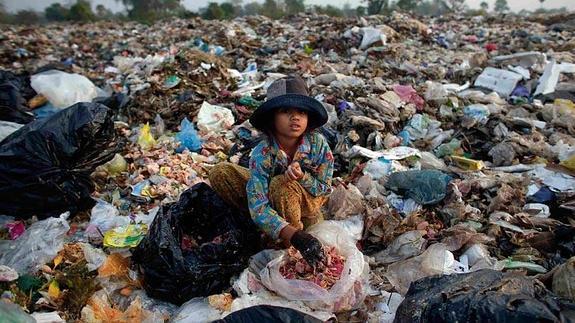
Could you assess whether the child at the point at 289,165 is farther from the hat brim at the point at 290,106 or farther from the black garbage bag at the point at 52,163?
the black garbage bag at the point at 52,163

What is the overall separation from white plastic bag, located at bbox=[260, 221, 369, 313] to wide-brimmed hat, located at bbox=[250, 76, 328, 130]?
0.63 meters

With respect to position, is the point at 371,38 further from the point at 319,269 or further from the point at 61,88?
the point at 319,269

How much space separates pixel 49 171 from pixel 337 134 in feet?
7.11

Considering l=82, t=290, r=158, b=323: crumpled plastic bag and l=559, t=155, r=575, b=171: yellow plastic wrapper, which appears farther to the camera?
l=559, t=155, r=575, b=171: yellow plastic wrapper

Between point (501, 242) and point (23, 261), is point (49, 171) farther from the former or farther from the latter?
point (501, 242)

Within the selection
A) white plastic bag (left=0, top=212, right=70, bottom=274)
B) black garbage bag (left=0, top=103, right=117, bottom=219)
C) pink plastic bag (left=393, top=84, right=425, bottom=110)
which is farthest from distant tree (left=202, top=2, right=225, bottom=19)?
white plastic bag (left=0, top=212, right=70, bottom=274)

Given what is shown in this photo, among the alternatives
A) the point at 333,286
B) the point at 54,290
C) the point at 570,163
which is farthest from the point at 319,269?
the point at 570,163

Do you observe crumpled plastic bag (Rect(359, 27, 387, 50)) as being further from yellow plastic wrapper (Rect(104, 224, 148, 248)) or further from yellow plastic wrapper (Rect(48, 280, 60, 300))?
yellow plastic wrapper (Rect(48, 280, 60, 300))

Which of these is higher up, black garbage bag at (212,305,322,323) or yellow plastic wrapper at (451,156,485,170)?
black garbage bag at (212,305,322,323)

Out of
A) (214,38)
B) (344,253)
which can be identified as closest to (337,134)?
(344,253)

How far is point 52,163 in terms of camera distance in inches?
101

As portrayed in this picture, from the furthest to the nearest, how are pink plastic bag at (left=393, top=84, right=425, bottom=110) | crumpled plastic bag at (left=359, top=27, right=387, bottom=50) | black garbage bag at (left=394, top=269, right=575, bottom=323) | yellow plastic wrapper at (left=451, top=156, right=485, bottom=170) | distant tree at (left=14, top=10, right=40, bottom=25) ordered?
distant tree at (left=14, top=10, right=40, bottom=25), crumpled plastic bag at (left=359, top=27, right=387, bottom=50), pink plastic bag at (left=393, top=84, right=425, bottom=110), yellow plastic wrapper at (left=451, top=156, right=485, bottom=170), black garbage bag at (left=394, top=269, right=575, bottom=323)

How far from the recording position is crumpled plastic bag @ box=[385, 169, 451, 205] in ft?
9.17

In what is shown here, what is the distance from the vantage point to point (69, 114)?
8.80 feet
